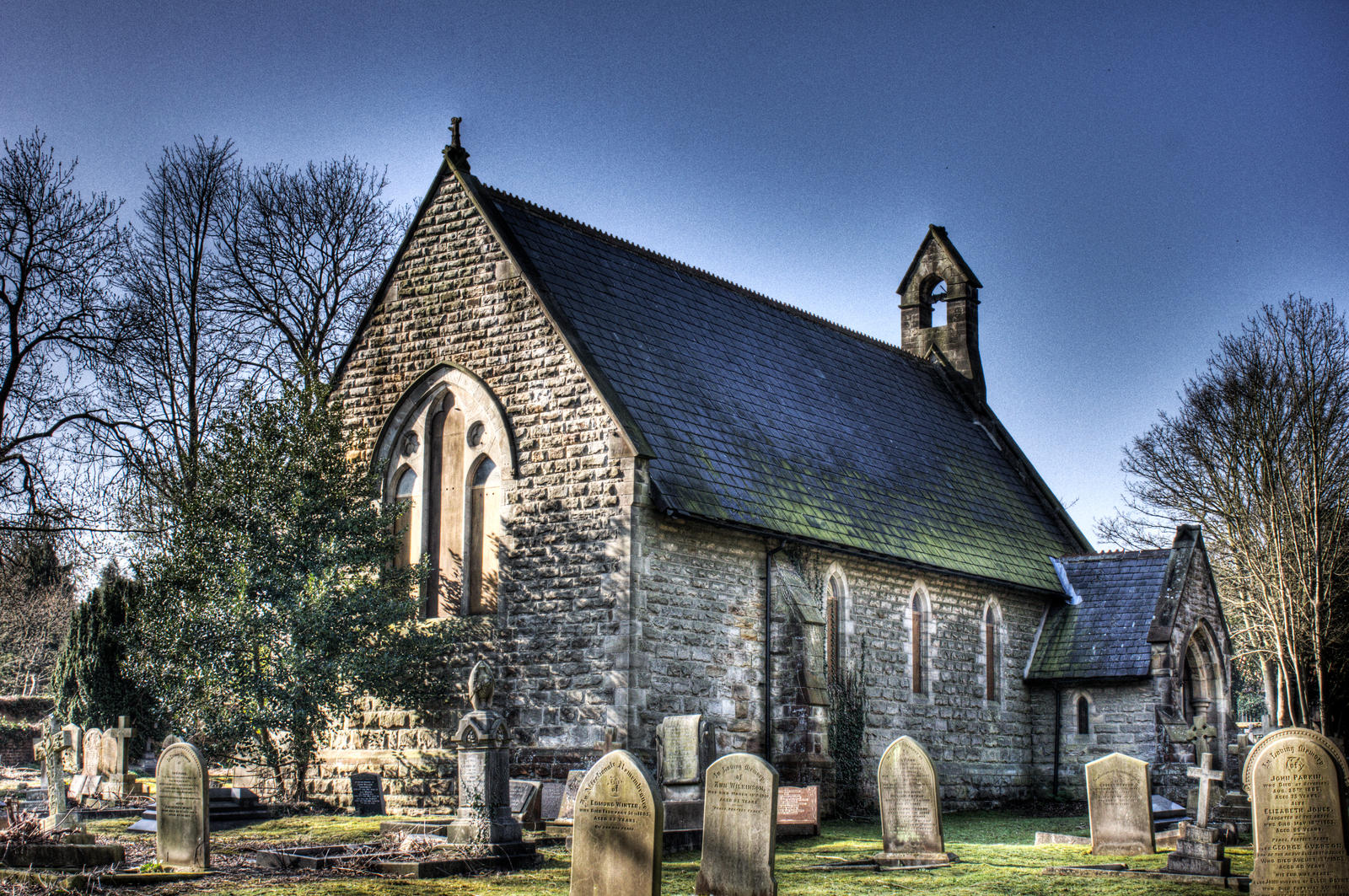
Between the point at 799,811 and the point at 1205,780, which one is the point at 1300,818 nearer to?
the point at 1205,780

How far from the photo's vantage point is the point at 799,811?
1709cm

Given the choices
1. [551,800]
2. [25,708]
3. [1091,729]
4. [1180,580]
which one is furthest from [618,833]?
[25,708]

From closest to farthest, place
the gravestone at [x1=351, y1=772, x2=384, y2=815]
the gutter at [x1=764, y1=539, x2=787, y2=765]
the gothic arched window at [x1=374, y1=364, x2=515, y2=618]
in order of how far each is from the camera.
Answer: the gravestone at [x1=351, y1=772, x2=384, y2=815] < the gothic arched window at [x1=374, y1=364, x2=515, y2=618] < the gutter at [x1=764, y1=539, x2=787, y2=765]

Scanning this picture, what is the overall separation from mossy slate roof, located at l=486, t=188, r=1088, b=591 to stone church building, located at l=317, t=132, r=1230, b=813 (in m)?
0.07

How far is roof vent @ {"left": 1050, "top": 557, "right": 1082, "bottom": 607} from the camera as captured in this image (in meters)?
28.5

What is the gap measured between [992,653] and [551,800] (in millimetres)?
12221

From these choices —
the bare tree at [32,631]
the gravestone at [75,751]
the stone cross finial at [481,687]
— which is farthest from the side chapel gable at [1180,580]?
the bare tree at [32,631]

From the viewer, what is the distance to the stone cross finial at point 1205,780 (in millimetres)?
15848

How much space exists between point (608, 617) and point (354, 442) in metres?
5.70

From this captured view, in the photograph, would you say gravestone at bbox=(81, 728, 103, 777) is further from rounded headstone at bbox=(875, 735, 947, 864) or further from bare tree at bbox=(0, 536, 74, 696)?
bare tree at bbox=(0, 536, 74, 696)

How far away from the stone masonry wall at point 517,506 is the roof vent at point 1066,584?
14.2 m

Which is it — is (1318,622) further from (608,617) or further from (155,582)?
(155,582)

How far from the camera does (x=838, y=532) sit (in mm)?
21609

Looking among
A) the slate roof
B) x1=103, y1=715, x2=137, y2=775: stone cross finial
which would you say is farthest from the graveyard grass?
the slate roof
